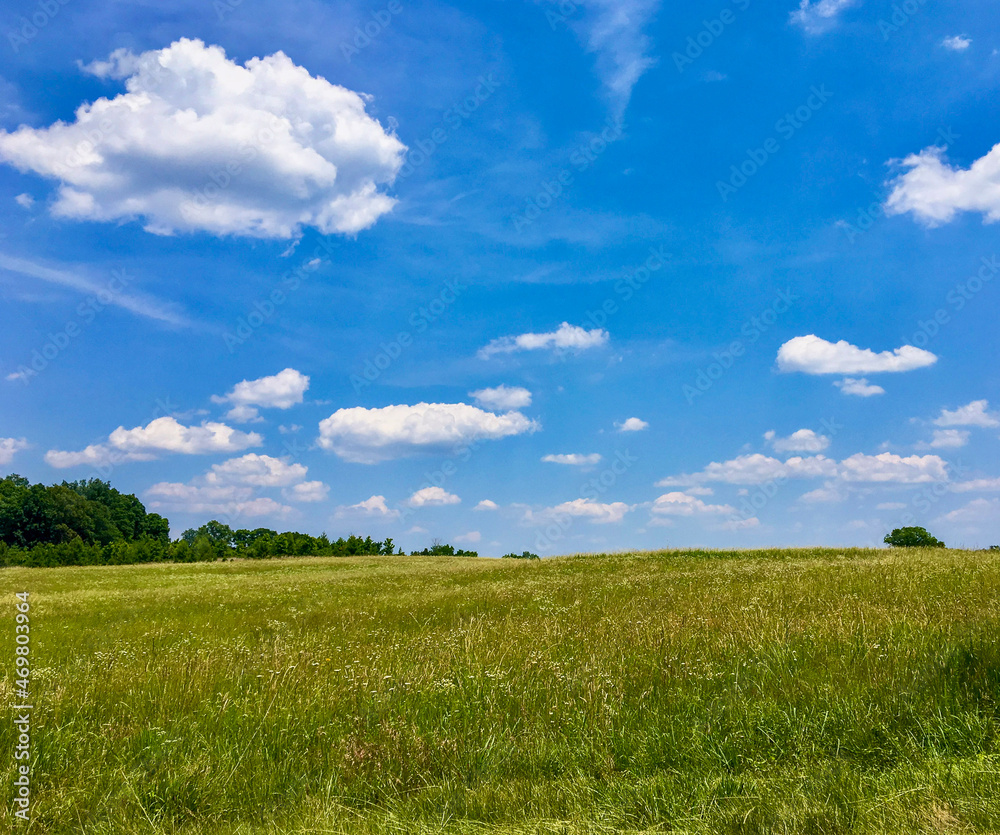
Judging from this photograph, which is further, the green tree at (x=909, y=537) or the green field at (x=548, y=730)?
the green tree at (x=909, y=537)

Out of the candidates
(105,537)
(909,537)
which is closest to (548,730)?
(909,537)

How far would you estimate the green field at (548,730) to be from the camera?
13.0 feet

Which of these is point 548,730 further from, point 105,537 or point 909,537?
point 105,537

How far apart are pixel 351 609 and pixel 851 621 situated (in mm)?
12123

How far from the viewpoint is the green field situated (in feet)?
13.0

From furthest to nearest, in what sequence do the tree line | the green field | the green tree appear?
the tree line, the green tree, the green field

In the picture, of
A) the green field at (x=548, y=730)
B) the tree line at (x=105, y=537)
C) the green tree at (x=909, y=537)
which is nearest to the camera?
the green field at (x=548, y=730)

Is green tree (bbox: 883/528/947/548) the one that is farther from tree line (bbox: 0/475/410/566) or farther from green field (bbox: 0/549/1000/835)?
green field (bbox: 0/549/1000/835)

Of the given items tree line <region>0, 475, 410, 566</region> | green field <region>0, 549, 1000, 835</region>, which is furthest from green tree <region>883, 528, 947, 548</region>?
green field <region>0, 549, 1000, 835</region>

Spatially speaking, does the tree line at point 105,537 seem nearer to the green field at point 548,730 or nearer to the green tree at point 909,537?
the green tree at point 909,537

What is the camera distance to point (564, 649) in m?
8.47

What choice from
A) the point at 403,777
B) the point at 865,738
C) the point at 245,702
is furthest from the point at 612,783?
the point at 245,702

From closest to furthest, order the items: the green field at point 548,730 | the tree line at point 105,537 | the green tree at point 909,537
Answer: the green field at point 548,730, the green tree at point 909,537, the tree line at point 105,537

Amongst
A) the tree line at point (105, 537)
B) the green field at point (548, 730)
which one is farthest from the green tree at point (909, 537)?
the green field at point (548, 730)
